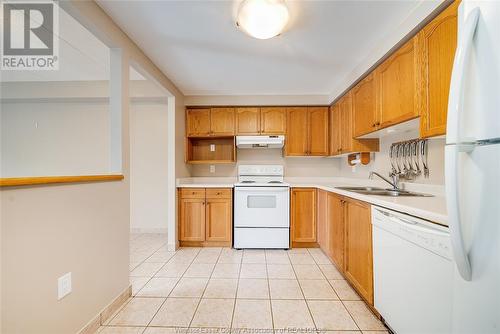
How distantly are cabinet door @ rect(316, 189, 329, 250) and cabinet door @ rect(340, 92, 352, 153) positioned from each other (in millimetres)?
657

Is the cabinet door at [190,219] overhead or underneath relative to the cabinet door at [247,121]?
underneath

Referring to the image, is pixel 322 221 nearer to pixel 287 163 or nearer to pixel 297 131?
pixel 287 163

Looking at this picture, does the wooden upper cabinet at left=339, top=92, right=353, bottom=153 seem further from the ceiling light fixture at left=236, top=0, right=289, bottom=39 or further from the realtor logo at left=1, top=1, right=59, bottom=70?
the realtor logo at left=1, top=1, right=59, bottom=70

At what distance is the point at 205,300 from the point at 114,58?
7.02 ft

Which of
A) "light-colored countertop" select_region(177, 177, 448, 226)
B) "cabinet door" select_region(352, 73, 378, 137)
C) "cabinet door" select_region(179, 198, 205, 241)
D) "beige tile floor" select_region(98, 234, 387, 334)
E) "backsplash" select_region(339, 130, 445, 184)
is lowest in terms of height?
"beige tile floor" select_region(98, 234, 387, 334)

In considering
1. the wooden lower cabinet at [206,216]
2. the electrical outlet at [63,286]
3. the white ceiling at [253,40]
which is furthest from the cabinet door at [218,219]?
the electrical outlet at [63,286]

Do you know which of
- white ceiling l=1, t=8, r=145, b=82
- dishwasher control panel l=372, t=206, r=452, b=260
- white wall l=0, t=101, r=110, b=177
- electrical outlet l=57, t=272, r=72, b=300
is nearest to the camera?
dishwasher control panel l=372, t=206, r=452, b=260

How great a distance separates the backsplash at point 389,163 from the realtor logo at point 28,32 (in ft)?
10.0

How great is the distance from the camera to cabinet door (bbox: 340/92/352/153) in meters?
2.64

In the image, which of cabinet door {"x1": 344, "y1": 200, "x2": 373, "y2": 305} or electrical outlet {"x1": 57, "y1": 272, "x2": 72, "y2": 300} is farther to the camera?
cabinet door {"x1": 344, "y1": 200, "x2": 373, "y2": 305}

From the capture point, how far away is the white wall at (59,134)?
3.20 m

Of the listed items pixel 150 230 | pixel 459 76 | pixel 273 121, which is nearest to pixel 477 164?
pixel 459 76

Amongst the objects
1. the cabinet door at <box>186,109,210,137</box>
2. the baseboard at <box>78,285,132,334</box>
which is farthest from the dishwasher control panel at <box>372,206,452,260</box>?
the cabinet door at <box>186,109,210,137</box>

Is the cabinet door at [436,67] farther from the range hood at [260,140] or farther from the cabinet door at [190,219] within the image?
the cabinet door at [190,219]
